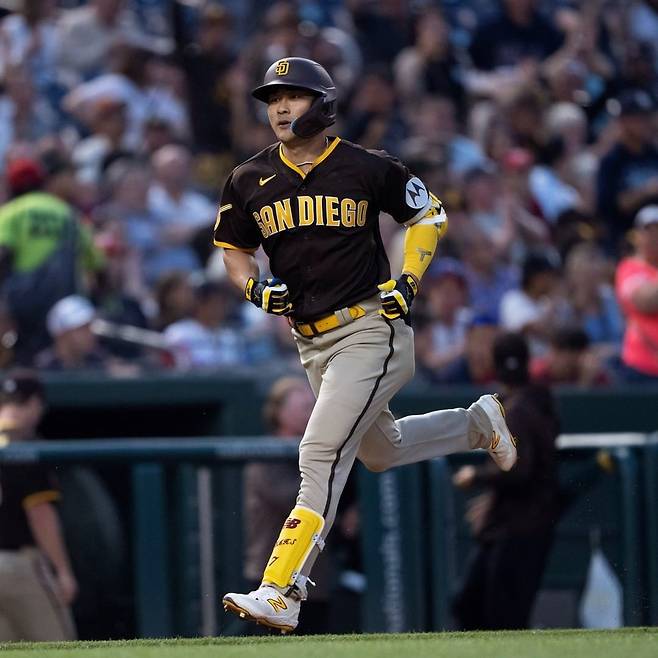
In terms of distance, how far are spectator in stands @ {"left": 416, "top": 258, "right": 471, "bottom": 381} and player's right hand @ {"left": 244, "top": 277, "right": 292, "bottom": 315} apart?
4386 mm

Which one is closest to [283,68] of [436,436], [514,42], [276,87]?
[276,87]

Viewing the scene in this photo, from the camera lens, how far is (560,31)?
1371cm

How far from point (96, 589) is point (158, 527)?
0.46m

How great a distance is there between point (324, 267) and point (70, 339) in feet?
12.5

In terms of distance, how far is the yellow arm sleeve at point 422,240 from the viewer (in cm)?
557

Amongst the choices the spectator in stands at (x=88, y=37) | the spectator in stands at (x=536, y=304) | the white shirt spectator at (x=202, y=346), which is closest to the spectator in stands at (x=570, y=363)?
the spectator in stands at (x=536, y=304)

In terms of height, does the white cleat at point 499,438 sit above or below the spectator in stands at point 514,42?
below

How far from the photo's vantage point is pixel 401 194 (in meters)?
5.55

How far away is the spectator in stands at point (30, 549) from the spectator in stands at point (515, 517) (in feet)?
6.75

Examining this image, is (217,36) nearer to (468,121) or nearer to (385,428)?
(468,121)

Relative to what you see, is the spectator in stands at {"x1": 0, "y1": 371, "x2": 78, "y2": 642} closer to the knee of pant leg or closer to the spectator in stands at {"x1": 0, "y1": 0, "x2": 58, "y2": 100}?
the knee of pant leg

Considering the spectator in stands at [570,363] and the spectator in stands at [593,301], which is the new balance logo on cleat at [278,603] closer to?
the spectator in stands at [570,363]

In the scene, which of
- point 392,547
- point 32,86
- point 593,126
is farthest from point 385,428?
point 593,126

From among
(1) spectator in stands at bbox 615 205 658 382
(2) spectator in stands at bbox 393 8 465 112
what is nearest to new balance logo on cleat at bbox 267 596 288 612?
(1) spectator in stands at bbox 615 205 658 382
